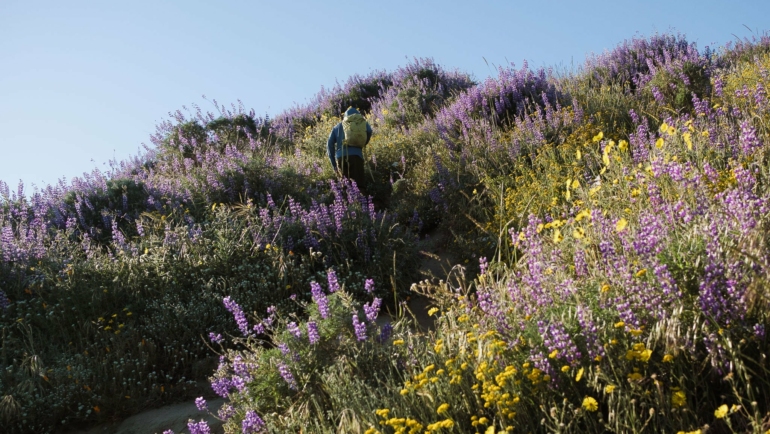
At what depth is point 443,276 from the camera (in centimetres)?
683

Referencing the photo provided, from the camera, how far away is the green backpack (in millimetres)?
8859

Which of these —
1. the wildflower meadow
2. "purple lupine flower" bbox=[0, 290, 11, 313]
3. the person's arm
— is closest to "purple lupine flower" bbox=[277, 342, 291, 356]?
the wildflower meadow

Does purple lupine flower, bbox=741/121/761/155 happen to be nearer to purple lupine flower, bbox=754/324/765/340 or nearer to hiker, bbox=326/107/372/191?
purple lupine flower, bbox=754/324/765/340

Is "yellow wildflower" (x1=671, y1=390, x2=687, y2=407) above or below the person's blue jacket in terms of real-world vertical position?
below

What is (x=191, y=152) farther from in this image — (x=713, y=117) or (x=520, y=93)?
(x=713, y=117)

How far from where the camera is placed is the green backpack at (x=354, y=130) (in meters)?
8.86

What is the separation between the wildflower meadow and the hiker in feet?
1.59

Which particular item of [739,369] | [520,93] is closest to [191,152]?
[520,93]

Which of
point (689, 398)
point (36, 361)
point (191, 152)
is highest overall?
point (191, 152)

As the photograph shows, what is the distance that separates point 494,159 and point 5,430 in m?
6.57

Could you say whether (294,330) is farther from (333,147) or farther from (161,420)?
(333,147)

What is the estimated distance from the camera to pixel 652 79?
1007 centimetres

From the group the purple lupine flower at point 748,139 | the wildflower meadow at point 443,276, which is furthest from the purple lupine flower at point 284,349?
the purple lupine flower at point 748,139

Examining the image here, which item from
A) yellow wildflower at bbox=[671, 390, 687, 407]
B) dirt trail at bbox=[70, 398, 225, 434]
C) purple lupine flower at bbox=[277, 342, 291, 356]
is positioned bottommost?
dirt trail at bbox=[70, 398, 225, 434]
